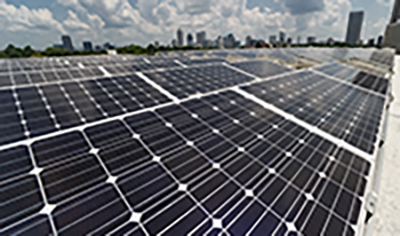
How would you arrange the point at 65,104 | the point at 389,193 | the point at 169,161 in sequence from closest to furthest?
1. the point at 169,161
2. the point at 65,104
3. the point at 389,193

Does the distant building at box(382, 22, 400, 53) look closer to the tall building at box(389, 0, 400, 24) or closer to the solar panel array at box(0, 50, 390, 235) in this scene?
Answer: the tall building at box(389, 0, 400, 24)

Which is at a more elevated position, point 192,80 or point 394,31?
point 394,31

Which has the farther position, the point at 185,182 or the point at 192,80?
the point at 192,80

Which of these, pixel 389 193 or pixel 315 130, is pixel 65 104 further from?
pixel 389 193

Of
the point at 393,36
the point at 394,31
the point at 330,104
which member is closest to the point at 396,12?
the point at 393,36

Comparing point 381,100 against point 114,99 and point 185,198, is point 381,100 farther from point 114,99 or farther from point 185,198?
point 114,99

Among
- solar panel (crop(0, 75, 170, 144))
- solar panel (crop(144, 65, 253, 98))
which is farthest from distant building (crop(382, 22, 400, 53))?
solar panel (crop(0, 75, 170, 144))

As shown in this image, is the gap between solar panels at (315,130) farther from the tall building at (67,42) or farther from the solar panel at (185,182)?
the tall building at (67,42)

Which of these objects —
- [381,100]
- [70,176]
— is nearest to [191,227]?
[70,176]
